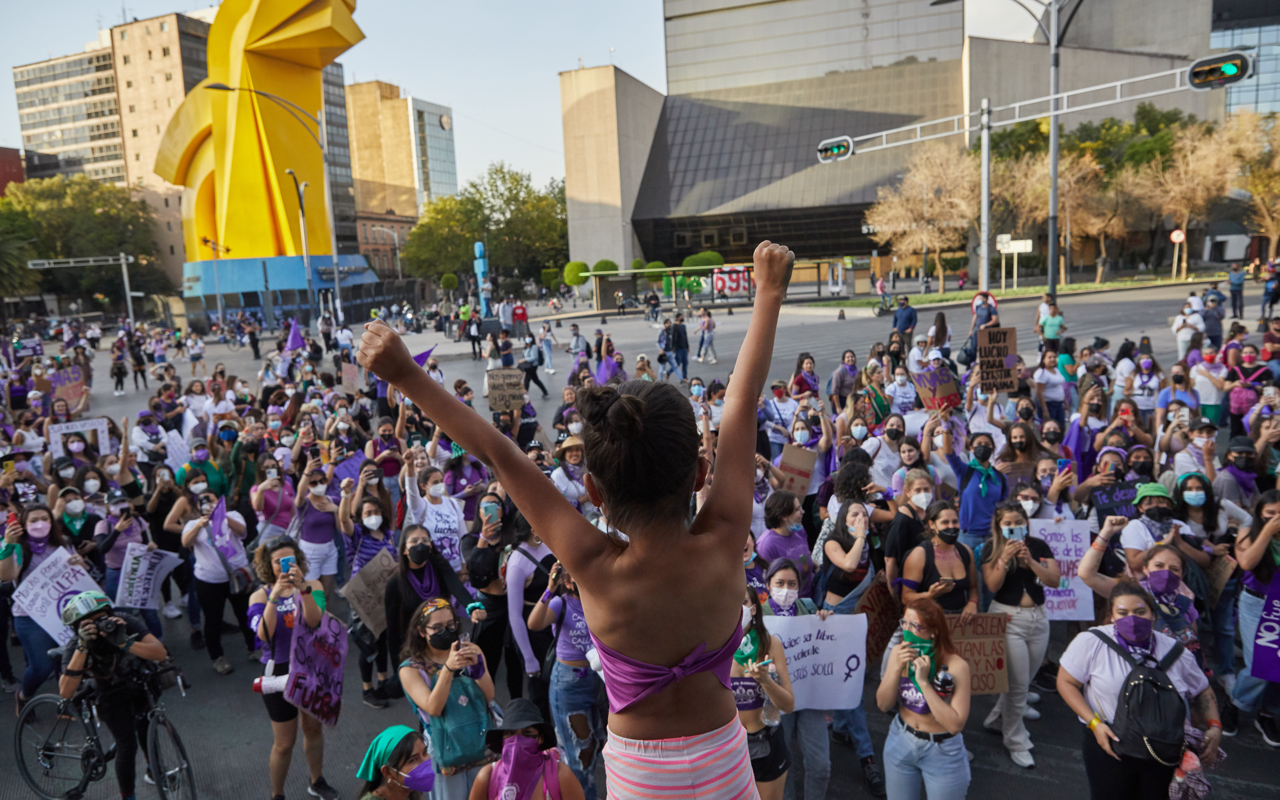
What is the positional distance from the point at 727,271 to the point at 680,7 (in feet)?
152

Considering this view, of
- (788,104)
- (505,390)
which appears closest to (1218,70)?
(505,390)

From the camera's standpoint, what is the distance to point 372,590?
616cm

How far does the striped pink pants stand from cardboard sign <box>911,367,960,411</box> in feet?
27.1

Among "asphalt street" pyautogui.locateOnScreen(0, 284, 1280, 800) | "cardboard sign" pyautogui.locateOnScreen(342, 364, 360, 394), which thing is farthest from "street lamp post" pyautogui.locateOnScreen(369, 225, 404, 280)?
"asphalt street" pyautogui.locateOnScreen(0, 284, 1280, 800)

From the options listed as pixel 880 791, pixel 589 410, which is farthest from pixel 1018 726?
pixel 589 410

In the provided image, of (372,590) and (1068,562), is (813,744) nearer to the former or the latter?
(1068,562)

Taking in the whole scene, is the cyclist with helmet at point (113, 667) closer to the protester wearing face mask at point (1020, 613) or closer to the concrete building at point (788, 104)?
the protester wearing face mask at point (1020, 613)

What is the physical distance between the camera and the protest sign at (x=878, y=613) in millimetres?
5539

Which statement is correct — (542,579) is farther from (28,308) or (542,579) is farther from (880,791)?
(28,308)

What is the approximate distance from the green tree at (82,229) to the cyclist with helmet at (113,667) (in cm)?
8274

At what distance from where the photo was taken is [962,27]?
7494 cm

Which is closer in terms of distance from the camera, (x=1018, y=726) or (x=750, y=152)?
(x=1018, y=726)

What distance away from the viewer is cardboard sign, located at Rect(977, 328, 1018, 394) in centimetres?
1034

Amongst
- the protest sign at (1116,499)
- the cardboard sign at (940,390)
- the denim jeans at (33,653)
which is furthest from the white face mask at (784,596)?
the denim jeans at (33,653)
